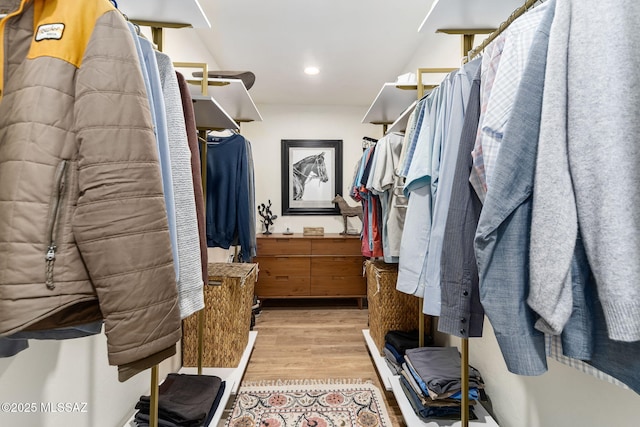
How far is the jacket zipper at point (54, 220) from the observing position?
53 centimetres

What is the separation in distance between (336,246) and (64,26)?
117 inches

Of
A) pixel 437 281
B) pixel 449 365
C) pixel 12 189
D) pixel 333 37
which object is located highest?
pixel 333 37

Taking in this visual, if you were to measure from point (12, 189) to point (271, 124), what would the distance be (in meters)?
3.54

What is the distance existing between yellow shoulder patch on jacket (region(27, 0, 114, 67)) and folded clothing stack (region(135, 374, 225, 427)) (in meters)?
1.31

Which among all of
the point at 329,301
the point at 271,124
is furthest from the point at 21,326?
the point at 271,124

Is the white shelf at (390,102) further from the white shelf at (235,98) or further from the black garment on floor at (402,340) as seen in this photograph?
the black garment on floor at (402,340)

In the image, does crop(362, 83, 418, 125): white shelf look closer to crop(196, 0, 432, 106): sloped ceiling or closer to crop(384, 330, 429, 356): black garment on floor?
crop(196, 0, 432, 106): sloped ceiling

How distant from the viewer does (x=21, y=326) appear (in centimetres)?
50

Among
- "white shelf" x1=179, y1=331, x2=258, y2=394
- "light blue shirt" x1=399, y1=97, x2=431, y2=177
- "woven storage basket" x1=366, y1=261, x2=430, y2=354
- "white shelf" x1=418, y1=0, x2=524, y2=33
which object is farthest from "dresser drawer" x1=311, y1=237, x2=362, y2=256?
"white shelf" x1=418, y1=0, x2=524, y2=33

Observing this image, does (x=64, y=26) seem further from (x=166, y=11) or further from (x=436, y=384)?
(x=436, y=384)

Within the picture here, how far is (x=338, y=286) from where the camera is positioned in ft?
11.1

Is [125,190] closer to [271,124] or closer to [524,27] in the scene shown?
[524,27]

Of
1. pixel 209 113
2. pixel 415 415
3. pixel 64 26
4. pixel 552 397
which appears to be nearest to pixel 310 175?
pixel 209 113

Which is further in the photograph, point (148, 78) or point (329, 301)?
point (329, 301)
